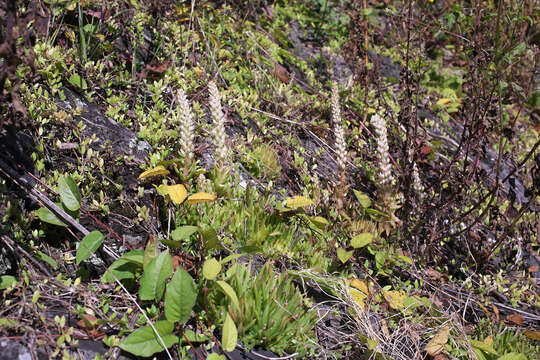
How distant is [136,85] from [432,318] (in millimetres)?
2786

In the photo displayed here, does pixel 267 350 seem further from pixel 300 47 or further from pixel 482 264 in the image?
pixel 300 47

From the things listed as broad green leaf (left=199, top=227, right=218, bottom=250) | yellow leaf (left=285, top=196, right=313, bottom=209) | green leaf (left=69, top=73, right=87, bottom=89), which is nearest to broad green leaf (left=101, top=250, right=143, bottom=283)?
broad green leaf (left=199, top=227, right=218, bottom=250)

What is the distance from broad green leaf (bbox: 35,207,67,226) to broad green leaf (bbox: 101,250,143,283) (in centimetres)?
37

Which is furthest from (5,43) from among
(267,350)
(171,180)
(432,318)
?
(432,318)

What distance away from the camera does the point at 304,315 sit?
2.21 m

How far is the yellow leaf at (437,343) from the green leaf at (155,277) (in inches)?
62.9

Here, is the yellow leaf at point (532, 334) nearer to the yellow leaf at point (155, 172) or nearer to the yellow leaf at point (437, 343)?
the yellow leaf at point (437, 343)

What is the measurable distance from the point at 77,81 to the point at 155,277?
1.70 metres

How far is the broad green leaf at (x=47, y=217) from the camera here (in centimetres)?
207

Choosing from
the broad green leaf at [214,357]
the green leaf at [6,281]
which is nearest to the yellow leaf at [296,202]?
the broad green leaf at [214,357]

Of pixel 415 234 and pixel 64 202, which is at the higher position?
pixel 64 202

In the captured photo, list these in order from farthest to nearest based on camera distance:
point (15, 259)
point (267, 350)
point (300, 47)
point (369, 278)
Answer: point (300, 47), point (369, 278), point (267, 350), point (15, 259)

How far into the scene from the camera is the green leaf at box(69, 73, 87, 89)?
Result: 286 cm

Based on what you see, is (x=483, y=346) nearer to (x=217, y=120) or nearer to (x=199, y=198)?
(x=199, y=198)
